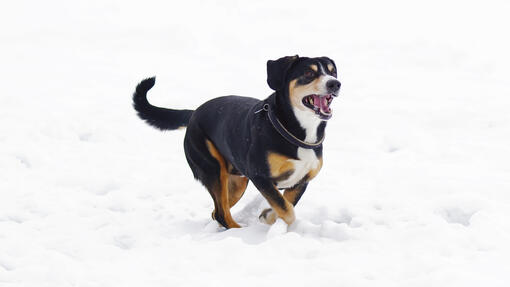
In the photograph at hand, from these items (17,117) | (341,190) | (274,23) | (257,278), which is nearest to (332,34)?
(274,23)

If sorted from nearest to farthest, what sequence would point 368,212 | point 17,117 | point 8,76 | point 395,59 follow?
1. point 368,212
2. point 17,117
3. point 8,76
4. point 395,59

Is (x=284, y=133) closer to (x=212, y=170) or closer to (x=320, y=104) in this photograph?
(x=320, y=104)

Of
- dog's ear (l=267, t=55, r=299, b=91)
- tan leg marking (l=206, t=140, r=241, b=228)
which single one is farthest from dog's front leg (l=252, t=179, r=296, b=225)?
dog's ear (l=267, t=55, r=299, b=91)

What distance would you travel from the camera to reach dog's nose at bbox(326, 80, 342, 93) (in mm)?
3781

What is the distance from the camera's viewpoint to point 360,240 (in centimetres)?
367

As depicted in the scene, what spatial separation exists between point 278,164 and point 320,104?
50 cm

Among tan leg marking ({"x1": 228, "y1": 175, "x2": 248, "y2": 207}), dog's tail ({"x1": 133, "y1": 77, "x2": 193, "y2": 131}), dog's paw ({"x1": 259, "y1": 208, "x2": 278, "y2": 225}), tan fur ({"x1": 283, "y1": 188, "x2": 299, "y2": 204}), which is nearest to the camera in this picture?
dog's paw ({"x1": 259, "y1": 208, "x2": 278, "y2": 225})

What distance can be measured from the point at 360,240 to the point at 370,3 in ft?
44.4

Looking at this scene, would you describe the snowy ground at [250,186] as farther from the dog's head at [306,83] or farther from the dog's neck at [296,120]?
the dog's head at [306,83]

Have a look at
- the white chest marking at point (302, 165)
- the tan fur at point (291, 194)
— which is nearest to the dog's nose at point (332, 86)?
the white chest marking at point (302, 165)

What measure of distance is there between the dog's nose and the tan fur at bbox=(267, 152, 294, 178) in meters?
0.54

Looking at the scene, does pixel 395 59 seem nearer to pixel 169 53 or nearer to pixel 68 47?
pixel 169 53

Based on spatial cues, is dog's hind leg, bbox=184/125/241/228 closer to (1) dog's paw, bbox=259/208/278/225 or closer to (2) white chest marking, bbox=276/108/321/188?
(1) dog's paw, bbox=259/208/278/225

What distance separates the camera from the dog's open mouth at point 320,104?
3.83 metres
